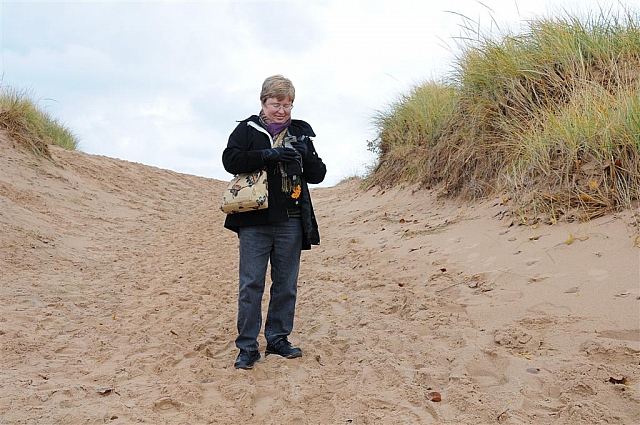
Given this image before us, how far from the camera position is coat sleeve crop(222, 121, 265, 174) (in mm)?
3975

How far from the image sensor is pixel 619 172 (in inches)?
207

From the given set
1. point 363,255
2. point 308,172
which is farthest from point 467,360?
point 363,255

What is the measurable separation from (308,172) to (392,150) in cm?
732

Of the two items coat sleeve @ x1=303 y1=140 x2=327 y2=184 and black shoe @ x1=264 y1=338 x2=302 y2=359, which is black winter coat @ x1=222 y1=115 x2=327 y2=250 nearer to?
coat sleeve @ x1=303 y1=140 x2=327 y2=184

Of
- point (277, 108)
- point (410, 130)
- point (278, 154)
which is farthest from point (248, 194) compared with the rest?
point (410, 130)

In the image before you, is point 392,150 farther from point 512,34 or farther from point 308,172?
point 308,172

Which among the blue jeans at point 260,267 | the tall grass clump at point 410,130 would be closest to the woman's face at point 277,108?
the blue jeans at point 260,267

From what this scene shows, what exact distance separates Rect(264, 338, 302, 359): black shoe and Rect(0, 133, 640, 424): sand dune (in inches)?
2.8

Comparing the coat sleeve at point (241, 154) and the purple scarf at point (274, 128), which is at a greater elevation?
the purple scarf at point (274, 128)

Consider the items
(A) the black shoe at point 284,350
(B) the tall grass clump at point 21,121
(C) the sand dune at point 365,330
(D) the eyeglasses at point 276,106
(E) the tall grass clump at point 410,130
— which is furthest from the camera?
(B) the tall grass clump at point 21,121

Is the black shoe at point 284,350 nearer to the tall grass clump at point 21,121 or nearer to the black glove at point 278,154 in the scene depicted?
the black glove at point 278,154

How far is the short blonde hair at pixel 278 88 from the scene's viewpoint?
4.02 meters

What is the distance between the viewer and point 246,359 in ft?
13.7

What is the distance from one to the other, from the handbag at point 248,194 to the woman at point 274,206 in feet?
0.25
